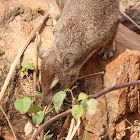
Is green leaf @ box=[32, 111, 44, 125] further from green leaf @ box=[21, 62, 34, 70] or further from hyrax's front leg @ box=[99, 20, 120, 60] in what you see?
hyrax's front leg @ box=[99, 20, 120, 60]

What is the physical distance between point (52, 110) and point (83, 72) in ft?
2.36

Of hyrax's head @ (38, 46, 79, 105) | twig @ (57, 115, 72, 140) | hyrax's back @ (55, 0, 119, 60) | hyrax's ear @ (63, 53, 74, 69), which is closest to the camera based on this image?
twig @ (57, 115, 72, 140)

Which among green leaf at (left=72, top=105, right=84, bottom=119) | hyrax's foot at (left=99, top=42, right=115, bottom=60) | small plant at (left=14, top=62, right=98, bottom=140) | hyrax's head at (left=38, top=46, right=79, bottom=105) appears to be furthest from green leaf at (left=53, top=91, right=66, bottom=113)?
hyrax's foot at (left=99, top=42, right=115, bottom=60)

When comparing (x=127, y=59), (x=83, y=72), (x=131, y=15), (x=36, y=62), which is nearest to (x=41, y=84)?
(x=36, y=62)

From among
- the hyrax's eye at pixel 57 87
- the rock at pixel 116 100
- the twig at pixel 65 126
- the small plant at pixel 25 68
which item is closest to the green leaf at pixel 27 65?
the small plant at pixel 25 68

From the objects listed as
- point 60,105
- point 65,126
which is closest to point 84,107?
point 60,105

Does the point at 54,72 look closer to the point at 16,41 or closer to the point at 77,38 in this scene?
the point at 77,38

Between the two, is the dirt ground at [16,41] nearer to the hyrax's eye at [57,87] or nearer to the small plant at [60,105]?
the hyrax's eye at [57,87]

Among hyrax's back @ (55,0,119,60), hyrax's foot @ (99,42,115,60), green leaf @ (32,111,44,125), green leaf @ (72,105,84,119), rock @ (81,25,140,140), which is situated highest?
hyrax's back @ (55,0,119,60)

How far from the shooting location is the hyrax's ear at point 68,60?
3.53m

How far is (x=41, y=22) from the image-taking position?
4180 mm

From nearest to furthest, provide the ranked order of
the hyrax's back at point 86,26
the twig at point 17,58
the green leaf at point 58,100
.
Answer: the green leaf at point 58,100 → the twig at point 17,58 → the hyrax's back at point 86,26

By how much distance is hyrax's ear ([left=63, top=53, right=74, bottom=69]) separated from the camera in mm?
3531

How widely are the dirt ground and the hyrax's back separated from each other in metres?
0.40
